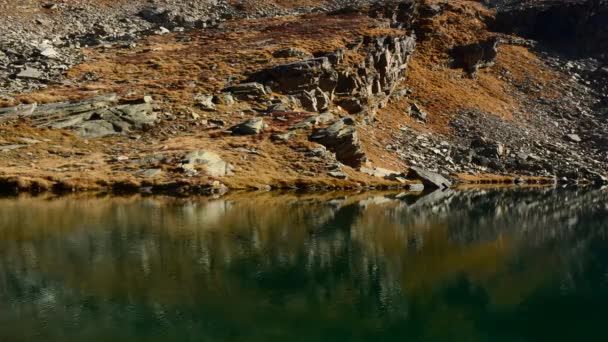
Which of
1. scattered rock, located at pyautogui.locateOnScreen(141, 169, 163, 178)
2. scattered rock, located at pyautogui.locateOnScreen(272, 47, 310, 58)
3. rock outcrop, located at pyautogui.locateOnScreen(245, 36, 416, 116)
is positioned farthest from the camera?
scattered rock, located at pyautogui.locateOnScreen(272, 47, 310, 58)

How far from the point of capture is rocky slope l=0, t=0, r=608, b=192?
5000 cm

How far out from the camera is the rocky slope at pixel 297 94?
1969 inches

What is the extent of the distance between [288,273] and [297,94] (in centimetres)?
4306

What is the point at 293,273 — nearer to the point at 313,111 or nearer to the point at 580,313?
the point at 580,313

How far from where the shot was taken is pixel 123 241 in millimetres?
27922

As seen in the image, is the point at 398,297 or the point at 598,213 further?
the point at 598,213

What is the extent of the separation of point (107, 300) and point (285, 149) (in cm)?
3526

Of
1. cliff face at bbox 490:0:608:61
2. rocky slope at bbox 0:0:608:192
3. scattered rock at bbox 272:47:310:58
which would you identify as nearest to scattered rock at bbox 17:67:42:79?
rocky slope at bbox 0:0:608:192

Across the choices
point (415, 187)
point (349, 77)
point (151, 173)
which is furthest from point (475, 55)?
point (151, 173)

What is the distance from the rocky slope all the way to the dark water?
10659 mm

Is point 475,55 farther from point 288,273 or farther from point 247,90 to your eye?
point 288,273

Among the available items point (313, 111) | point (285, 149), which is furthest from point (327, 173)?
point (313, 111)

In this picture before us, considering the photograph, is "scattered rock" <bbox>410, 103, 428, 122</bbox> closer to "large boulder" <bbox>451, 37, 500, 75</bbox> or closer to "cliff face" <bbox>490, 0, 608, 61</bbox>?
"large boulder" <bbox>451, 37, 500, 75</bbox>

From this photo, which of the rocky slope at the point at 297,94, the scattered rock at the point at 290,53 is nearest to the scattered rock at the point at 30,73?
the rocky slope at the point at 297,94
